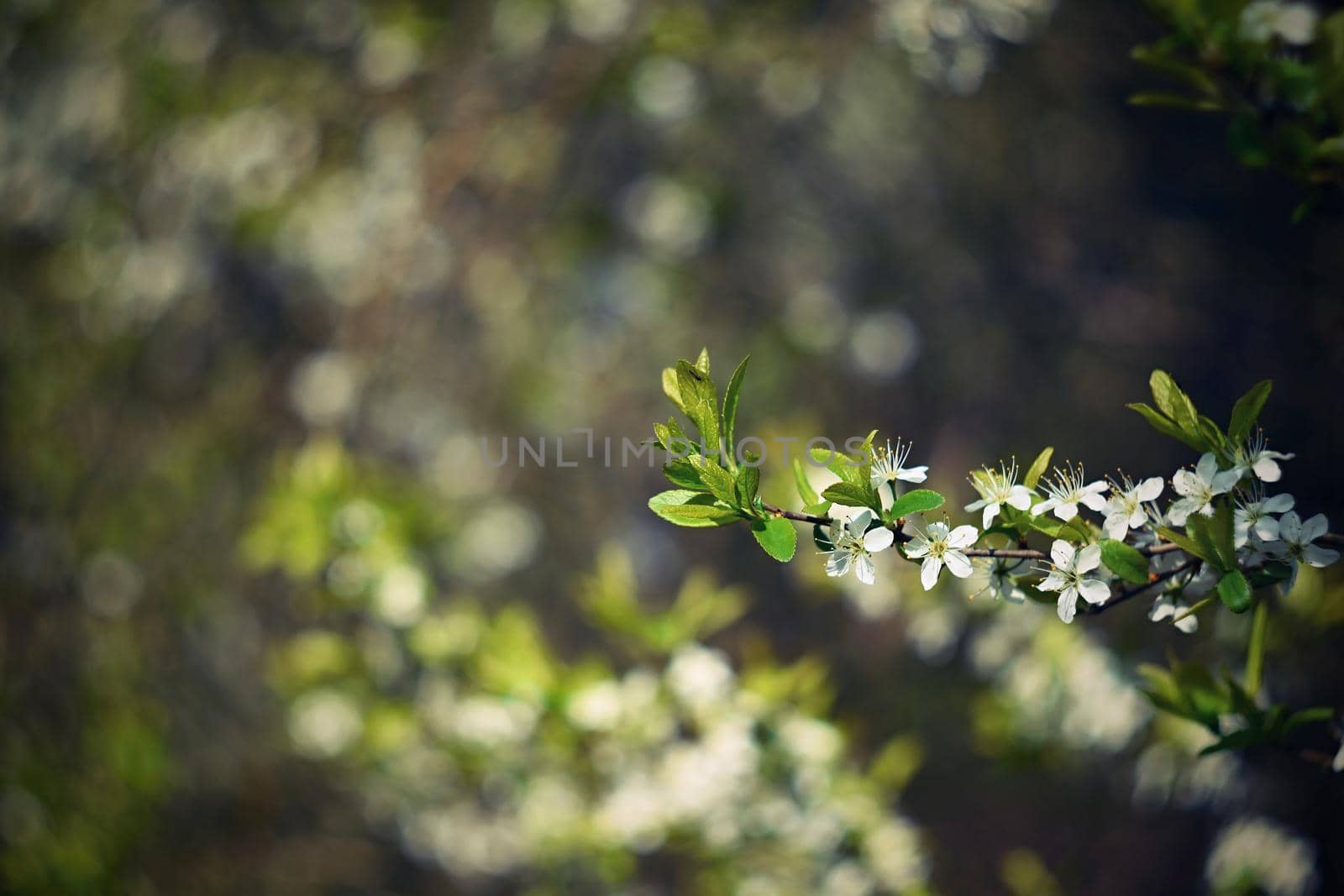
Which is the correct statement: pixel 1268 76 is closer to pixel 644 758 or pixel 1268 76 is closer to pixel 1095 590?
pixel 1095 590

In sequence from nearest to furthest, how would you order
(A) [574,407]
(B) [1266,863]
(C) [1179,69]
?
(C) [1179,69] → (B) [1266,863] → (A) [574,407]

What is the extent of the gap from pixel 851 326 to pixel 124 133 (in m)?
1.44

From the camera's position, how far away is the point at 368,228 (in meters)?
1.35

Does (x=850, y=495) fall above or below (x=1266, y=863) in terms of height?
above

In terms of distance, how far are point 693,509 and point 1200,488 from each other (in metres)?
0.24

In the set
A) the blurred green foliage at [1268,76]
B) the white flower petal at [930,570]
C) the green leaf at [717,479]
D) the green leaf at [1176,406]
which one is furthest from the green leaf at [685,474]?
the blurred green foliage at [1268,76]

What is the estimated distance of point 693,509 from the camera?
0.38m

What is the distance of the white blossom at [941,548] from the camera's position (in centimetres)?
38

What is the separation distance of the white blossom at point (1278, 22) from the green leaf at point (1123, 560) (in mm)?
371

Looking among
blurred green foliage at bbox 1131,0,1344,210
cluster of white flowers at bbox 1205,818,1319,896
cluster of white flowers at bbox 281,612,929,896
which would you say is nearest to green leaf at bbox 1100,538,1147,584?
blurred green foliage at bbox 1131,0,1344,210

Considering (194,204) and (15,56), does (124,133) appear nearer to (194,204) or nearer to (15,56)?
(194,204)

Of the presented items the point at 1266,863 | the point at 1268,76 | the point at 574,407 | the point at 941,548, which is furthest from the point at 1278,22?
the point at 574,407

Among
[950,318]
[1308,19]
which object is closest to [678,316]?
[950,318]

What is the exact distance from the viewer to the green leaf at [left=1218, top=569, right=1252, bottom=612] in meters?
0.34
